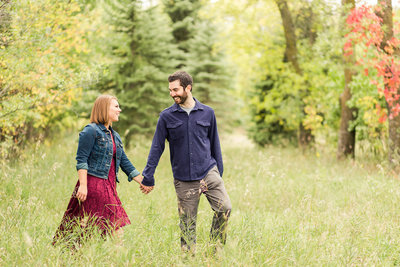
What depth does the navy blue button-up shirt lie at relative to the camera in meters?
4.16

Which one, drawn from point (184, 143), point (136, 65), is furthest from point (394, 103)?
point (136, 65)

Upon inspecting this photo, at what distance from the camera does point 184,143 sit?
13.8 ft

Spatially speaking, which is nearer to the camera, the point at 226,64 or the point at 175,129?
the point at 175,129

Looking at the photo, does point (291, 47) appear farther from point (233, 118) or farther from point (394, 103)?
point (233, 118)

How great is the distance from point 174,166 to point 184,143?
11.5 inches

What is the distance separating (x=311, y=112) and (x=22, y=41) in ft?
34.3

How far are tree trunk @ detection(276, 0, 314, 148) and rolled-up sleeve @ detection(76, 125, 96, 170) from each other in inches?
435

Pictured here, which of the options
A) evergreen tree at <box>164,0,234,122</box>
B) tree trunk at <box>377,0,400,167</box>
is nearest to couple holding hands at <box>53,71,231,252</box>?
tree trunk at <box>377,0,400,167</box>

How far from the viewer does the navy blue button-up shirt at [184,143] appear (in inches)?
164

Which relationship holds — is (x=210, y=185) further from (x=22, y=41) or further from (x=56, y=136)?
(x=56, y=136)

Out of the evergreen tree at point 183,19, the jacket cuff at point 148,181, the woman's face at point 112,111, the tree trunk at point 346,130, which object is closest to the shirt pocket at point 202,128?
the jacket cuff at point 148,181

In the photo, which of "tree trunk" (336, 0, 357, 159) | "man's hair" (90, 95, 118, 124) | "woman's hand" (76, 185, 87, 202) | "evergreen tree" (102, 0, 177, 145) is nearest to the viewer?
"woman's hand" (76, 185, 87, 202)

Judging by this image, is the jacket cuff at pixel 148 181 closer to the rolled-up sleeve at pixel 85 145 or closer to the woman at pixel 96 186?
the woman at pixel 96 186

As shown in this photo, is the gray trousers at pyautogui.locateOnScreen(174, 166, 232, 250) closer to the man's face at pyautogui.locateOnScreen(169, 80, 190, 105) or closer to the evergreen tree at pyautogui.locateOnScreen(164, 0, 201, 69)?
the man's face at pyautogui.locateOnScreen(169, 80, 190, 105)
